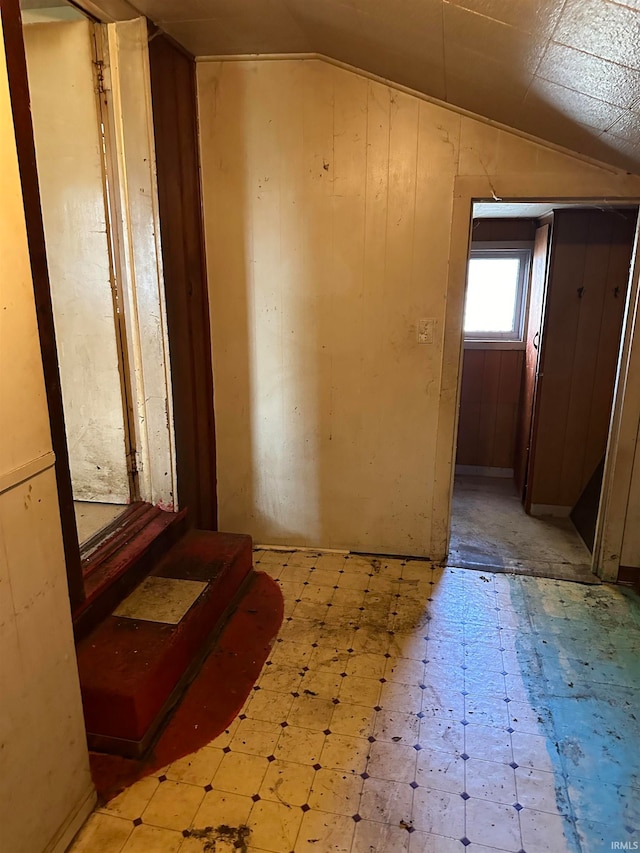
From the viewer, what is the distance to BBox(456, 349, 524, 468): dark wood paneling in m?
4.29

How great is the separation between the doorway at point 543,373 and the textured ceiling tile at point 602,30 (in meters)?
1.84

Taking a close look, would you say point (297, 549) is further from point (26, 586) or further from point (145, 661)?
point (26, 586)

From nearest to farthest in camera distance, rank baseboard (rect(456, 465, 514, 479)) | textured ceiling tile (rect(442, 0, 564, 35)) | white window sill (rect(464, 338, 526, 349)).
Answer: textured ceiling tile (rect(442, 0, 564, 35)) → white window sill (rect(464, 338, 526, 349)) → baseboard (rect(456, 465, 514, 479))

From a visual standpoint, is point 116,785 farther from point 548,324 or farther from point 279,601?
point 548,324

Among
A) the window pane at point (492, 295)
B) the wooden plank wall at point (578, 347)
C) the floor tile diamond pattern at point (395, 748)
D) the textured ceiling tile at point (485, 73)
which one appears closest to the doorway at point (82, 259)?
the floor tile diamond pattern at point (395, 748)

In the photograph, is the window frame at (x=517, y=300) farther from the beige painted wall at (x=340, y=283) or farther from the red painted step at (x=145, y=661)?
the red painted step at (x=145, y=661)

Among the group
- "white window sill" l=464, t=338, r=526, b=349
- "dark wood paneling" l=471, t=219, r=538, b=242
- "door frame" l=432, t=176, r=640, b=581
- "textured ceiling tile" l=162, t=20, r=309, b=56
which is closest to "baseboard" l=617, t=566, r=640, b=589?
"door frame" l=432, t=176, r=640, b=581

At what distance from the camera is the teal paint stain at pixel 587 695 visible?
1.49 m

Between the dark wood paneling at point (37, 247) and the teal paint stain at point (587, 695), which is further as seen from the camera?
the teal paint stain at point (587, 695)

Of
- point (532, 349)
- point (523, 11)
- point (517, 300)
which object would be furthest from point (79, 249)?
point (517, 300)

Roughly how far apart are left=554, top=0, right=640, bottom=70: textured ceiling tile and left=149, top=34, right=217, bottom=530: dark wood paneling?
1556mm

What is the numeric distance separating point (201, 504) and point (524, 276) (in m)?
3.08

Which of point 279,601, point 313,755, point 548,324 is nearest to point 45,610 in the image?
point 313,755

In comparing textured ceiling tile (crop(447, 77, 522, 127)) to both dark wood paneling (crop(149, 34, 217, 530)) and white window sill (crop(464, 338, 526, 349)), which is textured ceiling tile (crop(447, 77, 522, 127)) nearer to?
dark wood paneling (crop(149, 34, 217, 530))
